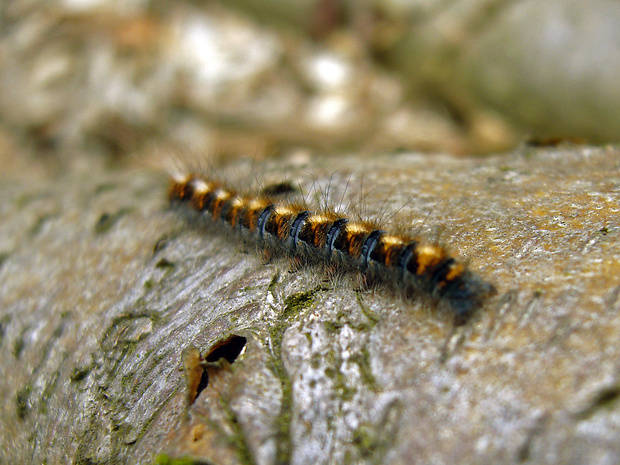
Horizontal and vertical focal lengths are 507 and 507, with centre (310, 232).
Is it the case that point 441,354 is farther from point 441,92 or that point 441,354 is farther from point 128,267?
point 441,92

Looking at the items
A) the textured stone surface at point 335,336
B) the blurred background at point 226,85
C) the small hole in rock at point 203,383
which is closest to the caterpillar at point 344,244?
the textured stone surface at point 335,336

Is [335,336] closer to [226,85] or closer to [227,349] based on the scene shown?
[227,349]

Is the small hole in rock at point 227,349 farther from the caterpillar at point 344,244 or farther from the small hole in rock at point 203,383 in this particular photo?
the caterpillar at point 344,244

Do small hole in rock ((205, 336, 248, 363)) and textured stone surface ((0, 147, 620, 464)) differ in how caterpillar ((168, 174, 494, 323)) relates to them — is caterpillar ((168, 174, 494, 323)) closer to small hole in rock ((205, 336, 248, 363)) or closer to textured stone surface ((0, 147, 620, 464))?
textured stone surface ((0, 147, 620, 464))

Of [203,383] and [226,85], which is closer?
[203,383]

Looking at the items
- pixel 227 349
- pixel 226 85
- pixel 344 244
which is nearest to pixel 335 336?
pixel 227 349

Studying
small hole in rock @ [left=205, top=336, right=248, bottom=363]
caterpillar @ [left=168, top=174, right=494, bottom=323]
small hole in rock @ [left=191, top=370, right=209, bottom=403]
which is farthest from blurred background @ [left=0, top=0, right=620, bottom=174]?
small hole in rock @ [left=191, top=370, right=209, bottom=403]
